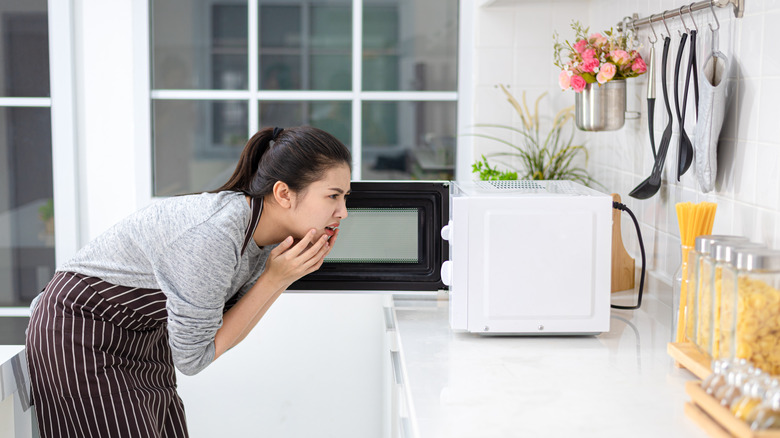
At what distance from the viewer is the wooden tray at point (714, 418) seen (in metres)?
0.84

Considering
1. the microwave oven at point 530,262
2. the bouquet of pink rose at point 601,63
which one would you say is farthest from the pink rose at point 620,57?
the microwave oven at point 530,262

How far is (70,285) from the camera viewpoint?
1.47 meters

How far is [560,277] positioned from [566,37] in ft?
3.85

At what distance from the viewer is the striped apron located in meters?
1.43

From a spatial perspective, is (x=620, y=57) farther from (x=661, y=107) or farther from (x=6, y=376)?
(x=6, y=376)

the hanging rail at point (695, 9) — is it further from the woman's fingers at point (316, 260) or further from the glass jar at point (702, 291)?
the woman's fingers at point (316, 260)

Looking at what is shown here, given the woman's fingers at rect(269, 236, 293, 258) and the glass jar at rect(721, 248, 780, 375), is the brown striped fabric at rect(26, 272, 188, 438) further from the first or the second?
the glass jar at rect(721, 248, 780, 375)

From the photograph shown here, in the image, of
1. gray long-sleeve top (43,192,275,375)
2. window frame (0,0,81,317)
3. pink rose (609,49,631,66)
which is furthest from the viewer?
window frame (0,0,81,317)

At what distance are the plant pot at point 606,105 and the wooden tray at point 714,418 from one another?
3.09ft

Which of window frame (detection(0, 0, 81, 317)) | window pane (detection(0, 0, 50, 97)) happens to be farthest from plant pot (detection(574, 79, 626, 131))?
window pane (detection(0, 0, 50, 97))

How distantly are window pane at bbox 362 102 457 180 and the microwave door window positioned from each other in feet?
3.17

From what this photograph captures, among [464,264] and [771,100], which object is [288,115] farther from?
[771,100]

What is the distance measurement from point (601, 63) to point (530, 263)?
2.06ft

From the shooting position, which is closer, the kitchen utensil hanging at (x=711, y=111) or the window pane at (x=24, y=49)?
the kitchen utensil hanging at (x=711, y=111)
